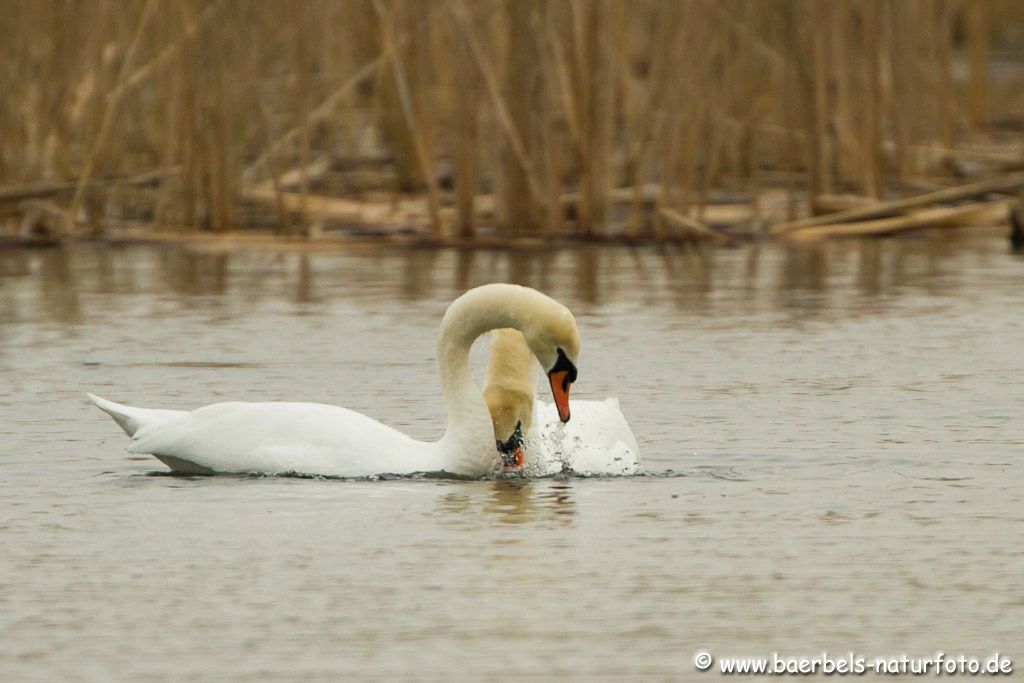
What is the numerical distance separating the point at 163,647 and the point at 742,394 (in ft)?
15.8

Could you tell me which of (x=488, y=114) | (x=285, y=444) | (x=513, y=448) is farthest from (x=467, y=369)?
(x=488, y=114)

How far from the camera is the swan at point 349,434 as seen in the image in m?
7.38

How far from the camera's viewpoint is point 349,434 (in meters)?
7.39

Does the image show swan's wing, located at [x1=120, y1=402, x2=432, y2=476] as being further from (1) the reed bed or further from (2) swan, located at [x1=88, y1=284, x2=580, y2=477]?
(1) the reed bed

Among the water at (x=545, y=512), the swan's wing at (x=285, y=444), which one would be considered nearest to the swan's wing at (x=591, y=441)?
the water at (x=545, y=512)

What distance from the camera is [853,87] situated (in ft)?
55.8

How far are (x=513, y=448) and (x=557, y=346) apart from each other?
394 millimetres

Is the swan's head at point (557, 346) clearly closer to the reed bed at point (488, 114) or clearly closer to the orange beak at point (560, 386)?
the orange beak at point (560, 386)

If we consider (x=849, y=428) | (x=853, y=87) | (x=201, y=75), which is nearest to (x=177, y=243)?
(x=201, y=75)

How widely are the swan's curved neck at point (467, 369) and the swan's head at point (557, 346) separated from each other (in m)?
0.09

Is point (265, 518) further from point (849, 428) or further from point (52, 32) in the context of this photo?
point (52, 32)

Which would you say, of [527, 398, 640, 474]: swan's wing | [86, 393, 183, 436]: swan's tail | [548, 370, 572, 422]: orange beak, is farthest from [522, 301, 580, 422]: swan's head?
[86, 393, 183, 436]: swan's tail

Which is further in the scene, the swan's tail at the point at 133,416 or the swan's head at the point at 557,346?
the swan's tail at the point at 133,416

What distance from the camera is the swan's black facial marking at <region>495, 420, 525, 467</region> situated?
300 inches
